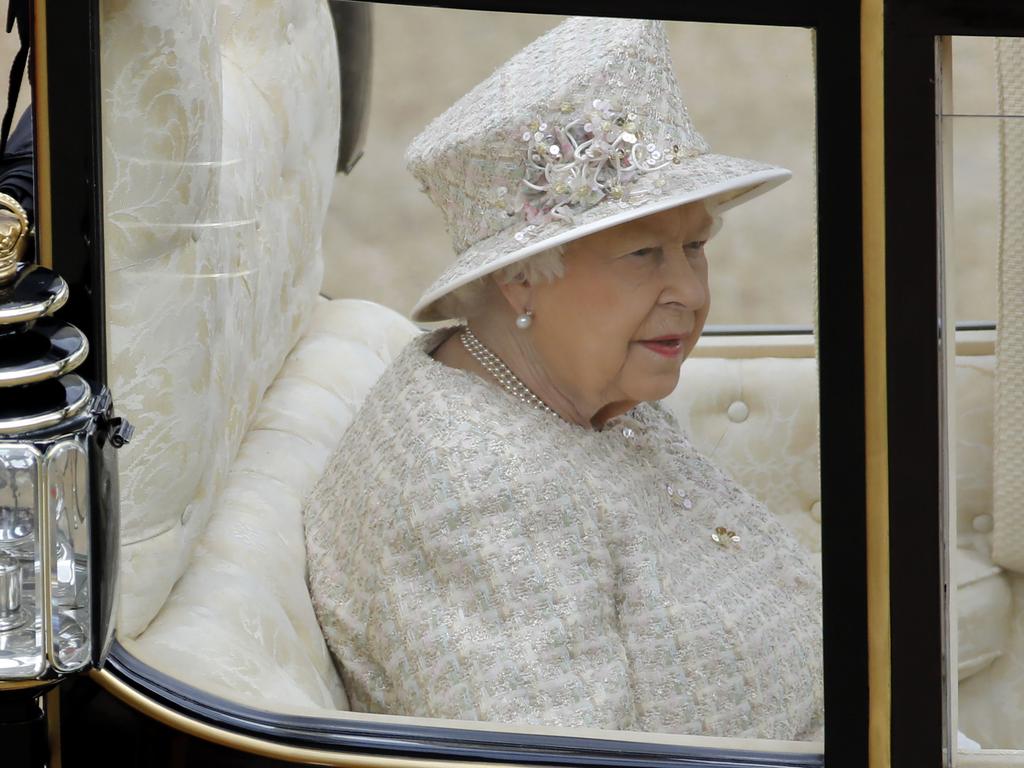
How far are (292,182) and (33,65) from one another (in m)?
0.81

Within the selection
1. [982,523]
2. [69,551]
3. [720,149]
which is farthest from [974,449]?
[69,551]

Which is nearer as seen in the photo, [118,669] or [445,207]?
[118,669]

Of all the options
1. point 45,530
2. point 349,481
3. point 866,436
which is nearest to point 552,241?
point 349,481

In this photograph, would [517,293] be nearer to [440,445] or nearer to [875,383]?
[440,445]

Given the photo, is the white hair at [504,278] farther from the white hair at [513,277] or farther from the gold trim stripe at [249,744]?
the gold trim stripe at [249,744]

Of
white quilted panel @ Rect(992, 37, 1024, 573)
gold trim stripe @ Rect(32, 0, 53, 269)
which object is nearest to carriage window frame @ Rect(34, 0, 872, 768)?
gold trim stripe @ Rect(32, 0, 53, 269)

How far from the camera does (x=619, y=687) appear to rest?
143cm

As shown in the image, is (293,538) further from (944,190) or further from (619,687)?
(944,190)

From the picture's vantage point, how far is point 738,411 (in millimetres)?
2154

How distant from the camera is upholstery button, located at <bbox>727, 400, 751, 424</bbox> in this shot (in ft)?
6.98

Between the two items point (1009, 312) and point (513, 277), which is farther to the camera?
point (513, 277)

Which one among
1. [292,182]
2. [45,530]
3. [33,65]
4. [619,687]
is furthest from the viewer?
[292,182]

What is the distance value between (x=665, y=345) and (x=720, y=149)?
240 millimetres

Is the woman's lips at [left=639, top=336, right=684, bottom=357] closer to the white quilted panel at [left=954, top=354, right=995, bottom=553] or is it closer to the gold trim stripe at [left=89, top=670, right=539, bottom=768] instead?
the white quilted panel at [left=954, top=354, right=995, bottom=553]
